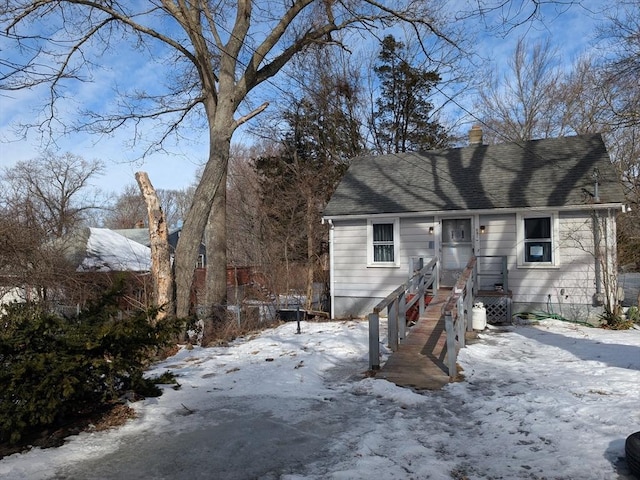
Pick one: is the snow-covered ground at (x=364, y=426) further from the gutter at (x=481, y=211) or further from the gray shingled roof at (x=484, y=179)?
the gray shingled roof at (x=484, y=179)

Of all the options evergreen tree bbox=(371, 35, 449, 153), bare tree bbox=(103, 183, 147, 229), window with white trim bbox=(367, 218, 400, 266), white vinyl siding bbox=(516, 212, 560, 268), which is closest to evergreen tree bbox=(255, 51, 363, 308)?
evergreen tree bbox=(371, 35, 449, 153)

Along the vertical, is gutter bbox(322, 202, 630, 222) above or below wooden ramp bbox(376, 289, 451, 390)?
above

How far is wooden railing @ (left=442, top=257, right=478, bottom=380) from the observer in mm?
6496

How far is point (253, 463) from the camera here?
3959mm

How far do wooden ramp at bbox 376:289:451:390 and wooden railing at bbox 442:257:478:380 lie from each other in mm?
248

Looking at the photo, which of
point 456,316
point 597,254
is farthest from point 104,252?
point 597,254

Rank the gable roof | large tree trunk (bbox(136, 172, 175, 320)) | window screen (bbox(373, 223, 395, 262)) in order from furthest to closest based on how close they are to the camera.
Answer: the gable roof < window screen (bbox(373, 223, 395, 262)) < large tree trunk (bbox(136, 172, 175, 320))

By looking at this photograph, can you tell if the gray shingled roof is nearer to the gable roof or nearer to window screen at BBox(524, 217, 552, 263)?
window screen at BBox(524, 217, 552, 263)

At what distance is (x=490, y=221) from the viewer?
12688mm

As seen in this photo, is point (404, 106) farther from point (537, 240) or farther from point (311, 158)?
point (537, 240)

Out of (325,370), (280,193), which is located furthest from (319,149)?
Result: (325,370)

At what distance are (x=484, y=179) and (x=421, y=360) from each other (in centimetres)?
808

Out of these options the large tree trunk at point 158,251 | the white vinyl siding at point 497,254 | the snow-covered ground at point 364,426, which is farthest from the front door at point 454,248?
the large tree trunk at point 158,251

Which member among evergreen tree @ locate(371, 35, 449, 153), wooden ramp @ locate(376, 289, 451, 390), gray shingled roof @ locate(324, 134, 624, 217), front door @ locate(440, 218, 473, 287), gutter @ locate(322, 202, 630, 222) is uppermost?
evergreen tree @ locate(371, 35, 449, 153)
